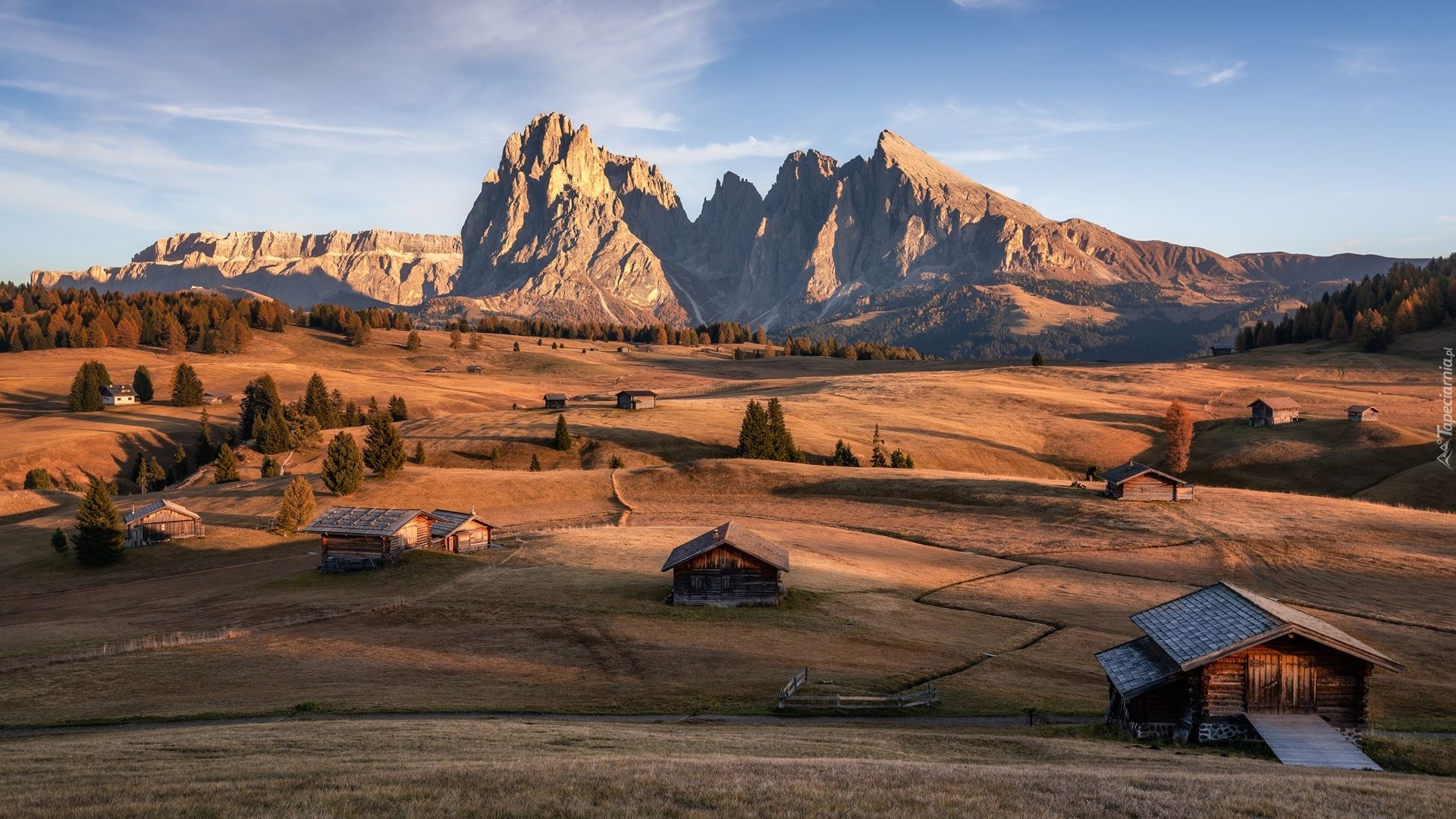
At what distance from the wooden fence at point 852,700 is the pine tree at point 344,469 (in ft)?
210

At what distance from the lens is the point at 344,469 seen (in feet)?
278

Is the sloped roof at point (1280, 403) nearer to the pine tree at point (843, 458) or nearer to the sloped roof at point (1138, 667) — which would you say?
the pine tree at point (843, 458)

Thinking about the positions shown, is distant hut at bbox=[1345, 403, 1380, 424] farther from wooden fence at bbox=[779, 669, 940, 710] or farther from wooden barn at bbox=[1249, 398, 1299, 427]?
wooden fence at bbox=[779, 669, 940, 710]

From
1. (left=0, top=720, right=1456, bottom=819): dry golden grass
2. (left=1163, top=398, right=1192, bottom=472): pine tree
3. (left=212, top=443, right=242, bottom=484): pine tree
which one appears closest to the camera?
(left=0, top=720, right=1456, bottom=819): dry golden grass

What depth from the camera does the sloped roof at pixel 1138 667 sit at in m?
28.9

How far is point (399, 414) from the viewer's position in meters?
141

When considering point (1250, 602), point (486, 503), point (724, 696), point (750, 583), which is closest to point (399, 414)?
point (486, 503)

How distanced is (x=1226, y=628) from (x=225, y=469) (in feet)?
345

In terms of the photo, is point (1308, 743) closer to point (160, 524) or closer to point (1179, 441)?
point (160, 524)

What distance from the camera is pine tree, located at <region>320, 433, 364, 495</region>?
277 feet

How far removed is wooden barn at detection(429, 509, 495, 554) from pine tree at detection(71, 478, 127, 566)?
23.0m

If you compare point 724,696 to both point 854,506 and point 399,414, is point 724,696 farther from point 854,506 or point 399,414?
point 399,414

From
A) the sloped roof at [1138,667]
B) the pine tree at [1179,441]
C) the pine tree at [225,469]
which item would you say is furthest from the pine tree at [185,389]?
the sloped roof at [1138,667]

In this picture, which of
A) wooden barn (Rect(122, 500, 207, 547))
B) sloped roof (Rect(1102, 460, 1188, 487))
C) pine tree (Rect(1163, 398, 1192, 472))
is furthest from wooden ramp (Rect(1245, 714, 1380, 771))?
pine tree (Rect(1163, 398, 1192, 472))
